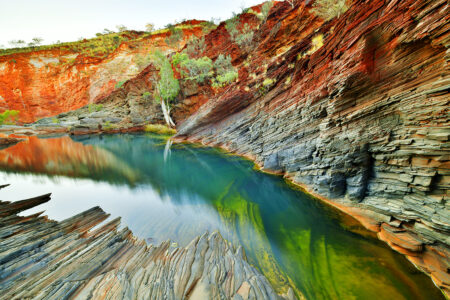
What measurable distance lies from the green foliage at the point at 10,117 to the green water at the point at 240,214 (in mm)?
32803

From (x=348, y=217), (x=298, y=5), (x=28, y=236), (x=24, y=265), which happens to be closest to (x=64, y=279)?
(x=24, y=265)

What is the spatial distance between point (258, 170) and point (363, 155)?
249 inches

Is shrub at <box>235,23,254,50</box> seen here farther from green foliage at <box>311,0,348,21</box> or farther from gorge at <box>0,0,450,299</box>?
green foliage at <box>311,0,348,21</box>

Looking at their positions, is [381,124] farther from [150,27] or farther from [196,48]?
[150,27]

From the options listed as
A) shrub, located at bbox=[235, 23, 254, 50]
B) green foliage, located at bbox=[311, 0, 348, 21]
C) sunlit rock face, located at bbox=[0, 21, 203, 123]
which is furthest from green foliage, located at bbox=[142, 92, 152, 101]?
green foliage, located at bbox=[311, 0, 348, 21]

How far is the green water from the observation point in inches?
169

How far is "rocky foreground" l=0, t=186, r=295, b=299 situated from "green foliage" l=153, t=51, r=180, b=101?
2669cm

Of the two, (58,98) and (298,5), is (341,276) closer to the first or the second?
(298,5)

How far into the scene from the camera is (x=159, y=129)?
31.5 metres

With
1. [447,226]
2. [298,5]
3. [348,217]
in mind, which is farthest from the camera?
[298,5]

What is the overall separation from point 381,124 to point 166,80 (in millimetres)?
29420

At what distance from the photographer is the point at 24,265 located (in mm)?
3875

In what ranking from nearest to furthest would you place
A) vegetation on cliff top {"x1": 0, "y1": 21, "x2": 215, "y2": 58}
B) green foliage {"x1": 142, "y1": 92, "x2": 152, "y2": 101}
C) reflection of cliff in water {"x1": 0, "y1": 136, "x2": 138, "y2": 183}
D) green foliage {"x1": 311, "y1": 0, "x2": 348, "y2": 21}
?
green foliage {"x1": 311, "y1": 0, "x2": 348, "y2": 21} < reflection of cliff in water {"x1": 0, "y1": 136, "x2": 138, "y2": 183} < green foliage {"x1": 142, "y1": 92, "x2": 152, "y2": 101} < vegetation on cliff top {"x1": 0, "y1": 21, "x2": 215, "y2": 58}

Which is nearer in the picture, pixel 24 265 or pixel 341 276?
pixel 24 265
